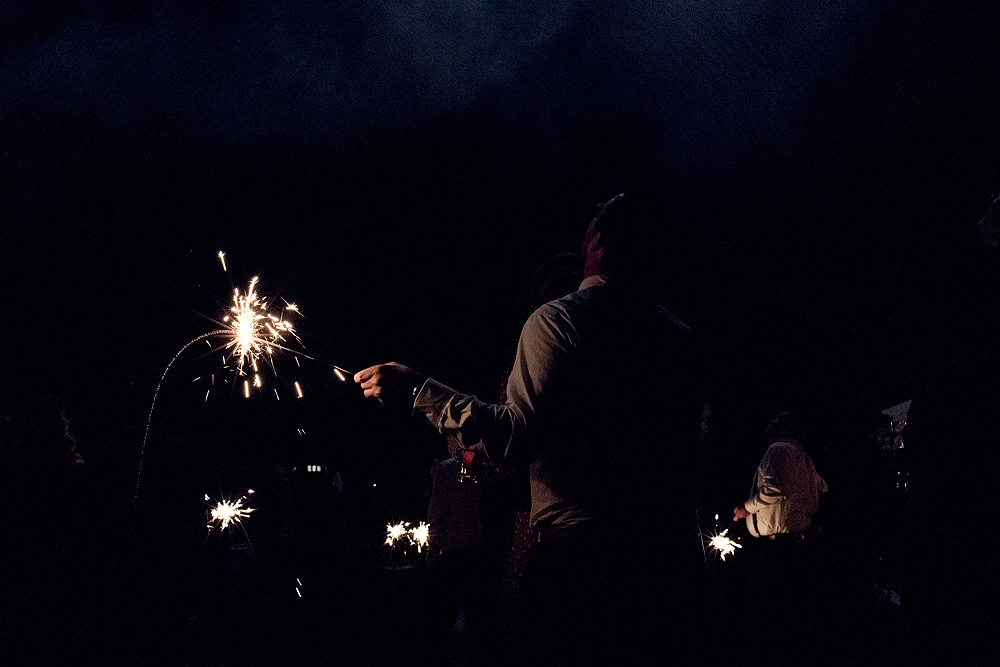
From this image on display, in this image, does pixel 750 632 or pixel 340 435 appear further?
pixel 340 435

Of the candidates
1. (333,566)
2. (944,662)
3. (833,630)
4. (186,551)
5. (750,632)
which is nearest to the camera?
(944,662)

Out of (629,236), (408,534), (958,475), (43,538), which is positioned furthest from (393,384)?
(408,534)

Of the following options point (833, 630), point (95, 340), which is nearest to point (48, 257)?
point (95, 340)

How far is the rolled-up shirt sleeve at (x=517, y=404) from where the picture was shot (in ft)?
4.92

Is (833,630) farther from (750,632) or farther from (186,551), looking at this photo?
(186,551)

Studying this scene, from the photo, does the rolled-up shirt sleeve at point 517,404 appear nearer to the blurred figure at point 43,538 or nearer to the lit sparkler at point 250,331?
the lit sparkler at point 250,331

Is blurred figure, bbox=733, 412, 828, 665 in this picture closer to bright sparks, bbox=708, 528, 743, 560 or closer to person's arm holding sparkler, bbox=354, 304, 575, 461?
bright sparks, bbox=708, 528, 743, 560

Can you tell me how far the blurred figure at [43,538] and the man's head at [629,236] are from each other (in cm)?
368

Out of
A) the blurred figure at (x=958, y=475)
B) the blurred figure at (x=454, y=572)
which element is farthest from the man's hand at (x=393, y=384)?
the blurred figure at (x=454, y=572)

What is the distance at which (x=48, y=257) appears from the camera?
9.52 meters

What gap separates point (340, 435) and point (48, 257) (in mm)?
9787

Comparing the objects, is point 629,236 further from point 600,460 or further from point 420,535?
point 420,535

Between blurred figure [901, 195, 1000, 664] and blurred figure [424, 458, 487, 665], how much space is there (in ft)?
12.2

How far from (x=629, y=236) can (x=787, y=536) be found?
13.4ft
